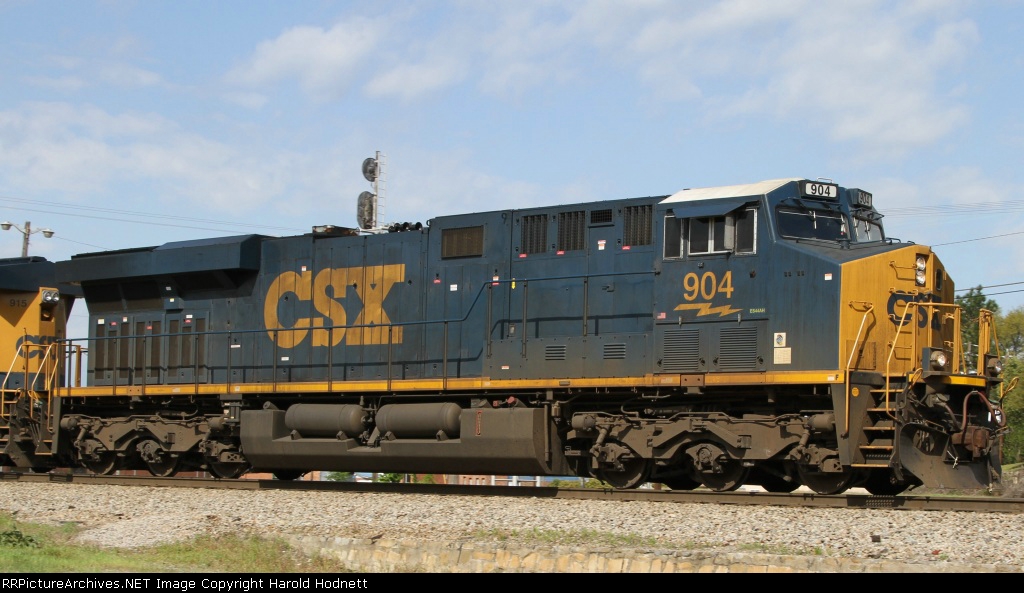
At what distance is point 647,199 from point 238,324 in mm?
6699

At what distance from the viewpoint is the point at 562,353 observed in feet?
43.7

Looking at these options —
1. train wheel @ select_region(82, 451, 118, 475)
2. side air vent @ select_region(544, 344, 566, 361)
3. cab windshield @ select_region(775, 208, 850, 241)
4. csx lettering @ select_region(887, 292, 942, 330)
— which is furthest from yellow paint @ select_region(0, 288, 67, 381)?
csx lettering @ select_region(887, 292, 942, 330)

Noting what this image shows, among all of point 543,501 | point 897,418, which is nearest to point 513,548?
point 543,501

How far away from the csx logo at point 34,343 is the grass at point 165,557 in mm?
8400

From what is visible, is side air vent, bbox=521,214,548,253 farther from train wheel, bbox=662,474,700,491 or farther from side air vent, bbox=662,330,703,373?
train wheel, bbox=662,474,700,491

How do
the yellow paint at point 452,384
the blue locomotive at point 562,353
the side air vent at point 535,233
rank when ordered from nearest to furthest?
the blue locomotive at point 562,353
the yellow paint at point 452,384
the side air vent at point 535,233

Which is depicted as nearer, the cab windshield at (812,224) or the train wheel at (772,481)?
the cab windshield at (812,224)

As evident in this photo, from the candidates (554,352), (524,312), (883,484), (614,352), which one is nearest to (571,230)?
(524,312)

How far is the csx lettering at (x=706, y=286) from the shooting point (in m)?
12.3

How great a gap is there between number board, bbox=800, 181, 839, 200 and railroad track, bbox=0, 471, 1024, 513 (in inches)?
130

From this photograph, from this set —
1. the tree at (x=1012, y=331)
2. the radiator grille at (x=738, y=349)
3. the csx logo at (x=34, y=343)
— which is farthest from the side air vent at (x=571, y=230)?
the tree at (x=1012, y=331)

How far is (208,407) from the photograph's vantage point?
16.3 meters

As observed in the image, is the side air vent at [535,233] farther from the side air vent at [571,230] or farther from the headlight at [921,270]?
the headlight at [921,270]

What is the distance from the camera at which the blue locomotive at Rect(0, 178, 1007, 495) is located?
38.5 ft
